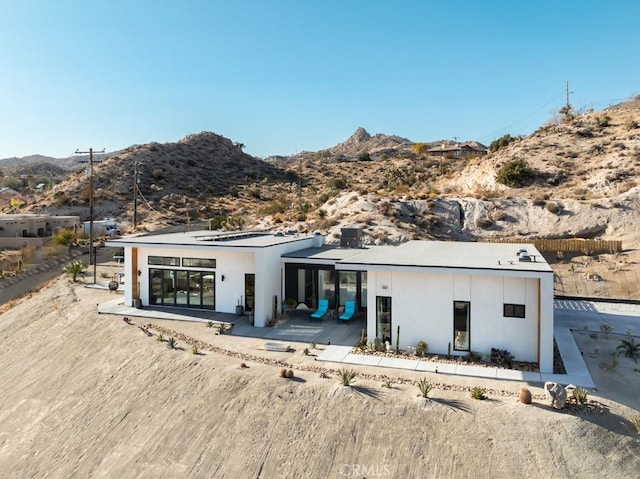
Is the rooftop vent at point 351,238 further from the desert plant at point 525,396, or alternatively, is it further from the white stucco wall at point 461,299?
the desert plant at point 525,396

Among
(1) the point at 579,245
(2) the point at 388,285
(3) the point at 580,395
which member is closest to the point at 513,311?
(3) the point at 580,395

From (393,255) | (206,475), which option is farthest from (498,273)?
(206,475)

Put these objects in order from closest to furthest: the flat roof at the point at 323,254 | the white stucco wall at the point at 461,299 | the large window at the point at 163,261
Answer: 1. the white stucco wall at the point at 461,299
2. the flat roof at the point at 323,254
3. the large window at the point at 163,261

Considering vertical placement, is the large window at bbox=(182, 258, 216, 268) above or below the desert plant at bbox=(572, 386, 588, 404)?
above

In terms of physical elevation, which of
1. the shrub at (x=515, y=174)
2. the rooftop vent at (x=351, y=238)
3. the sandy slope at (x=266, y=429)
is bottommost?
the sandy slope at (x=266, y=429)

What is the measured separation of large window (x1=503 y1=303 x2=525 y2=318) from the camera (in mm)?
14375

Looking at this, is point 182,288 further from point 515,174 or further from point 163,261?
point 515,174

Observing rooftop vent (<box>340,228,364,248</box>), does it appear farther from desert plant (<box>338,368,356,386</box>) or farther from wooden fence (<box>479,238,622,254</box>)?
wooden fence (<box>479,238,622,254</box>)

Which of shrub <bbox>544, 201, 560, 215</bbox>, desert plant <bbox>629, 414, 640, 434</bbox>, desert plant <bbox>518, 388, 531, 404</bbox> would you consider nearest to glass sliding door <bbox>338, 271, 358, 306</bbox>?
desert plant <bbox>518, 388, 531, 404</bbox>

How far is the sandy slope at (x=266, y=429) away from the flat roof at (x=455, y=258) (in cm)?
434

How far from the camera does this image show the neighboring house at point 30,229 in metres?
43.8

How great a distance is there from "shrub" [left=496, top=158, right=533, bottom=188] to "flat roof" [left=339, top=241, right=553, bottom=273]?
89.5 ft

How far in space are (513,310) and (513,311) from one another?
1.2 inches

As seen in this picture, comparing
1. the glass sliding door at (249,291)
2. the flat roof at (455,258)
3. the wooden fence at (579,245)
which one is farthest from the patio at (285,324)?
the wooden fence at (579,245)
